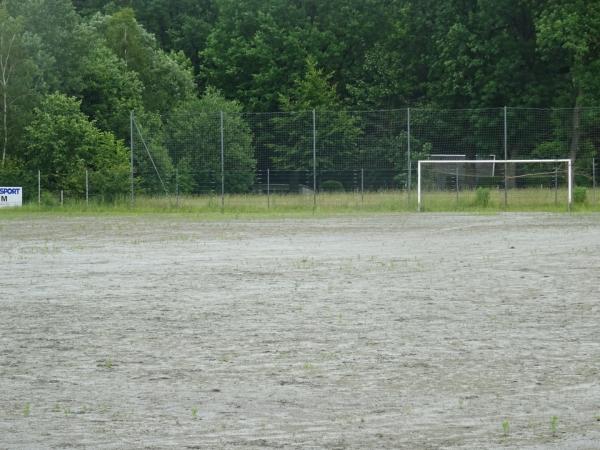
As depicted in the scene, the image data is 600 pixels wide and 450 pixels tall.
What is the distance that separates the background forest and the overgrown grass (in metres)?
0.79

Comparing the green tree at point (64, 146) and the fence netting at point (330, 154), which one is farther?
the green tree at point (64, 146)

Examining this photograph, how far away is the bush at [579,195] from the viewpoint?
41.5 metres

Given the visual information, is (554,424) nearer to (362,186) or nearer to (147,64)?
(362,186)

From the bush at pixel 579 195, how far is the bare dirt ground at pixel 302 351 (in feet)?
70.8

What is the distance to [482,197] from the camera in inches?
1660

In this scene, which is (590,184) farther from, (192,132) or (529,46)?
(529,46)

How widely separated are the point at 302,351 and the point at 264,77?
6313 centimetres

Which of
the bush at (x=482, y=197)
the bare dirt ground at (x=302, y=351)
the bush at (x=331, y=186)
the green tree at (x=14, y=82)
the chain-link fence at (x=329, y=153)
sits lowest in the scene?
the bare dirt ground at (x=302, y=351)

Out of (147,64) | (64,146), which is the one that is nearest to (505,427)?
(64,146)

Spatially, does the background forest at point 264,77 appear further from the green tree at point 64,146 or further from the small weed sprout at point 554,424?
the small weed sprout at point 554,424

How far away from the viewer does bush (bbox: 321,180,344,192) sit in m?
43.0

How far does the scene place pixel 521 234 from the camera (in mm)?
26891

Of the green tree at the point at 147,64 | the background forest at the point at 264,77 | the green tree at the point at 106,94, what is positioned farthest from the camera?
the green tree at the point at 147,64

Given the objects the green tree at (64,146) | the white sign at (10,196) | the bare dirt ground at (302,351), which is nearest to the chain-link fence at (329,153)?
the green tree at (64,146)
